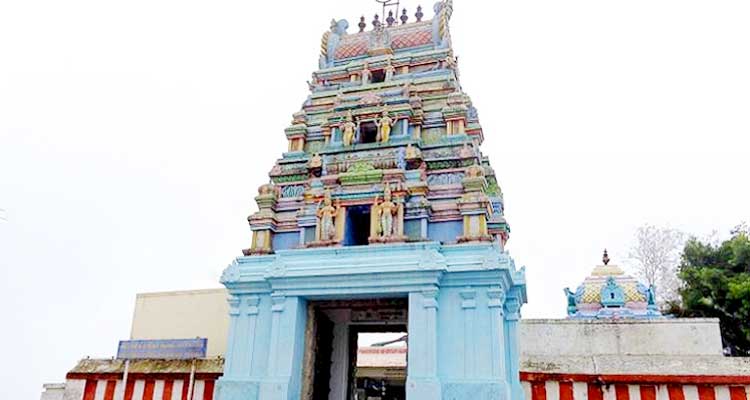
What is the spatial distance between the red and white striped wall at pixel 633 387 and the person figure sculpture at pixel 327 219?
4642 mm

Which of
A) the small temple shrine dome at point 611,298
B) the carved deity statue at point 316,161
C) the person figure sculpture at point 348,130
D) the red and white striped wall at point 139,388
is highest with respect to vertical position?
the person figure sculpture at point 348,130

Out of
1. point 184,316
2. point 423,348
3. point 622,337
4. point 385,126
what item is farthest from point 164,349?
point 622,337

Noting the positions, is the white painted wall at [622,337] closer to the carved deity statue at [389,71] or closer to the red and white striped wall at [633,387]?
the red and white striped wall at [633,387]

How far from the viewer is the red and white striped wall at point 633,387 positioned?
33.7 ft

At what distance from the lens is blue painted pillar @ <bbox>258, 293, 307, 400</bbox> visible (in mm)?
8977

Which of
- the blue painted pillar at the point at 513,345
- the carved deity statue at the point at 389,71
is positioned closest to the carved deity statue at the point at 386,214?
the blue painted pillar at the point at 513,345

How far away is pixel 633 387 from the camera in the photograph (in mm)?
10609

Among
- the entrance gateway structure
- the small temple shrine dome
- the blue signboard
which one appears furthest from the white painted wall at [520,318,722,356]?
the blue signboard

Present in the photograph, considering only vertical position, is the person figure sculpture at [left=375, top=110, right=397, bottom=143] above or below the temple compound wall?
above

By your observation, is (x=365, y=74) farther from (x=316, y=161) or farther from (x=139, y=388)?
(x=139, y=388)

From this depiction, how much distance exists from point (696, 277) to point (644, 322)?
18.4 feet

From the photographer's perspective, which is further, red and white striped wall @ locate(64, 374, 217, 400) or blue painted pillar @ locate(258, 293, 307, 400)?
red and white striped wall @ locate(64, 374, 217, 400)

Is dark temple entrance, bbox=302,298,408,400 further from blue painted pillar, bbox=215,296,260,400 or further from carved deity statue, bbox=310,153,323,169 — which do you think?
carved deity statue, bbox=310,153,323,169

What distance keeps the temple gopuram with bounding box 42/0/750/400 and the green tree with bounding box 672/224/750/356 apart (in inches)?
165
